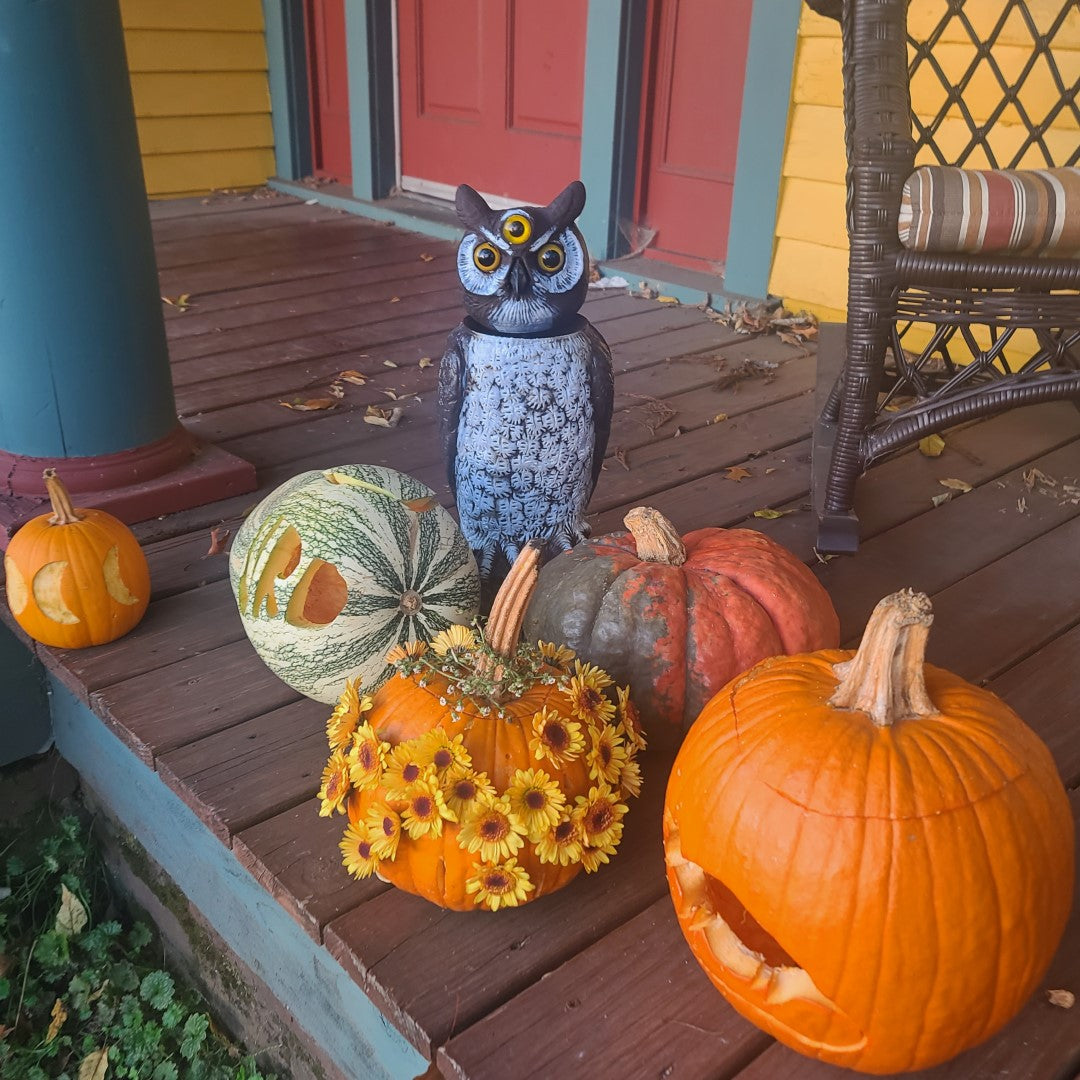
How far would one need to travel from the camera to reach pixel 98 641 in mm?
1684

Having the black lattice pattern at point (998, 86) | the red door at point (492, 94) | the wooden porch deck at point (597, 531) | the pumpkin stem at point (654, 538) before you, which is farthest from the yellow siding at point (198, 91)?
the pumpkin stem at point (654, 538)

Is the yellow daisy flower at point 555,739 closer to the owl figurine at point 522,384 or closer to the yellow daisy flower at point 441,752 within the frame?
the yellow daisy flower at point 441,752

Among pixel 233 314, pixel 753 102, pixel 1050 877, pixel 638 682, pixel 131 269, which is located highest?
pixel 753 102

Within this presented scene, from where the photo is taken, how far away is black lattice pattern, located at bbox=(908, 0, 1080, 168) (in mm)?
2678

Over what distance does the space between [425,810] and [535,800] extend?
119 millimetres

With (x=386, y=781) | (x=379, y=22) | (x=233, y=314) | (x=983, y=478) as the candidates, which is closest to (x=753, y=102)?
(x=983, y=478)

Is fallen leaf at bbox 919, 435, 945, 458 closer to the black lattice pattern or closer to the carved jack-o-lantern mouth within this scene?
the black lattice pattern

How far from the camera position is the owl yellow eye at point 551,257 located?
56.8 inches

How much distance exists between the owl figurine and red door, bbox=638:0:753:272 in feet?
7.86

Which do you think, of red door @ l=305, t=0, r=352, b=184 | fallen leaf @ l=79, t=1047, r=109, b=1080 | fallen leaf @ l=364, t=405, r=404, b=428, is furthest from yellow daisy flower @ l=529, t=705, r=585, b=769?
red door @ l=305, t=0, r=352, b=184

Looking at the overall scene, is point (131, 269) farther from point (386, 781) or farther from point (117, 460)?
point (386, 781)

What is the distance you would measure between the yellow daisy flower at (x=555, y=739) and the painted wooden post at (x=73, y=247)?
4.43ft

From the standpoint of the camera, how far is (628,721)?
1223mm

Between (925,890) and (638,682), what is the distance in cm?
51
